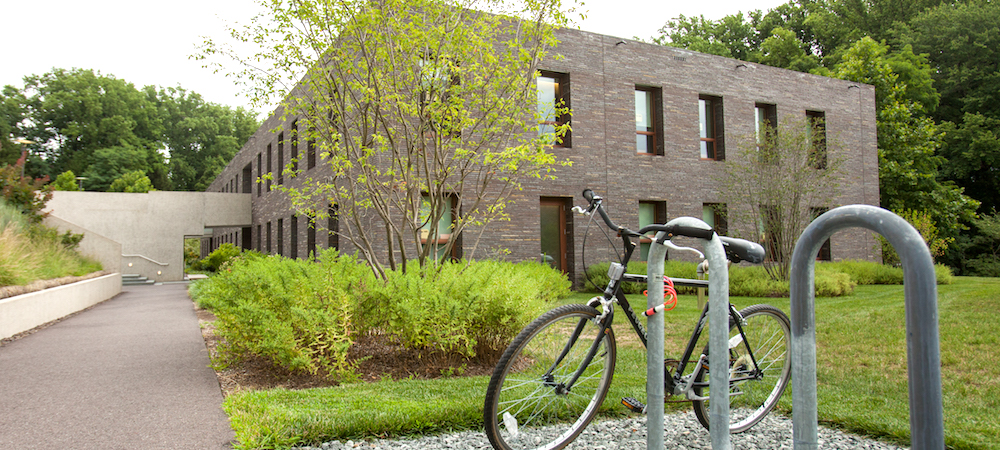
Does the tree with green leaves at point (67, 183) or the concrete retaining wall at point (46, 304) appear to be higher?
the tree with green leaves at point (67, 183)

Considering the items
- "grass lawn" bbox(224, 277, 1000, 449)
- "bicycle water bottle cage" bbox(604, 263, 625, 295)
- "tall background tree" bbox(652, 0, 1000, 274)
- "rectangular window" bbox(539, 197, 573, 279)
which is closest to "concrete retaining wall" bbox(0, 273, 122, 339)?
"grass lawn" bbox(224, 277, 1000, 449)

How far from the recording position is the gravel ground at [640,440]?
3.15 meters

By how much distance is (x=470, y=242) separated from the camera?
1275cm

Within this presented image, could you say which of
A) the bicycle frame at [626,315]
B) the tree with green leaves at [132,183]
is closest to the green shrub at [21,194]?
the bicycle frame at [626,315]

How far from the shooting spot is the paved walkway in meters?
3.40

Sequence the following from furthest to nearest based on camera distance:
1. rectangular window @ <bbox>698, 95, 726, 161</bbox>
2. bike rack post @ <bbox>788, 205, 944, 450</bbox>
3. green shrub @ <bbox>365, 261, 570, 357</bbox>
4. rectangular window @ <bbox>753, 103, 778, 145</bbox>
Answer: rectangular window @ <bbox>753, 103, 778, 145</bbox> → rectangular window @ <bbox>698, 95, 726, 161</bbox> → green shrub @ <bbox>365, 261, 570, 357</bbox> → bike rack post @ <bbox>788, 205, 944, 450</bbox>

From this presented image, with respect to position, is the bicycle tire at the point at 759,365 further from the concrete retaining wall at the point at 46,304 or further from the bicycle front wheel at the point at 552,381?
the concrete retaining wall at the point at 46,304

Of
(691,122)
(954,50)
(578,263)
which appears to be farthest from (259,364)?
(954,50)

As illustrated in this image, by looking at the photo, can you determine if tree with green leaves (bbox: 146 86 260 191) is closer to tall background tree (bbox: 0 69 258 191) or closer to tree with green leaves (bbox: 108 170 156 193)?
tall background tree (bbox: 0 69 258 191)

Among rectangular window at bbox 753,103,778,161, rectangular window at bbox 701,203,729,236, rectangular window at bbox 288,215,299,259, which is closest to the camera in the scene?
rectangular window at bbox 753,103,778,161

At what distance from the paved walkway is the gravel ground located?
3.41 ft

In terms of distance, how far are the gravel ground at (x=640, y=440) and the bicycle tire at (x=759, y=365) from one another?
4.3 inches

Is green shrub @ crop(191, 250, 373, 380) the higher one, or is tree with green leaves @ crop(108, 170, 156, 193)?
tree with green leaves @ crop(108, 170, 156, 193)

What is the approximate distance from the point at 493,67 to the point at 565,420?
4.62 meters
